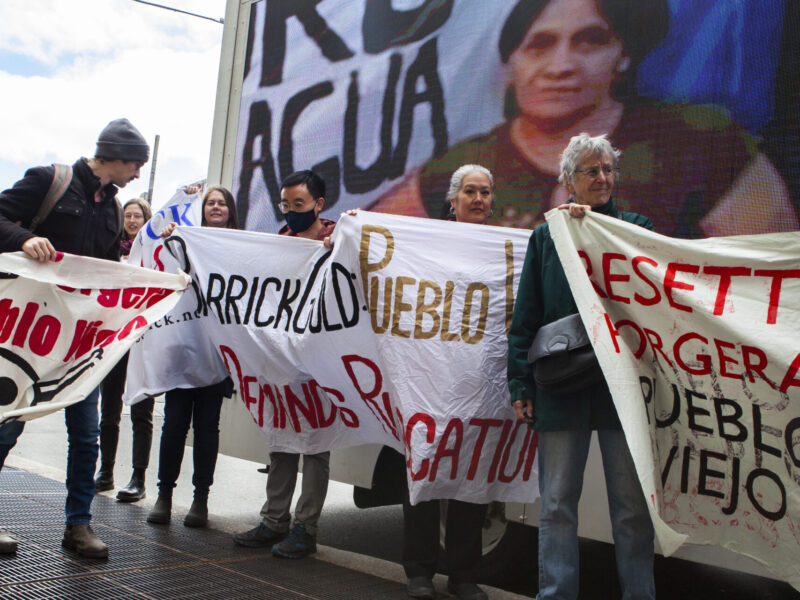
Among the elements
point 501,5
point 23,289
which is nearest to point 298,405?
point 23,289

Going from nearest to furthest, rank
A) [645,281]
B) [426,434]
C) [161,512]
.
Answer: [645,281]
[426,434]
[161,512]

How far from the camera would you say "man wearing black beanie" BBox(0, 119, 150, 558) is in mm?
3586

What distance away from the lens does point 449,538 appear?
11.5 feet

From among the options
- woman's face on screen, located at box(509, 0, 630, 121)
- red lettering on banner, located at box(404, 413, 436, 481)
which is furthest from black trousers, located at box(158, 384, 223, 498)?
woman's face on screen, located at box(509, 0, 630, 121)

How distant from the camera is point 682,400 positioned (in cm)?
286

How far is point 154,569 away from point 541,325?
2056 mm

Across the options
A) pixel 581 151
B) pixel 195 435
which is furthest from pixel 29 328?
pixel 581 151

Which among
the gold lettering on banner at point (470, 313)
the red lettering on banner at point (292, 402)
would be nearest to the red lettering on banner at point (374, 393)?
the red lettering on banner at point (292, 402)

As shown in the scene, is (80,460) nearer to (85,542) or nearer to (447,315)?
Answer: (85,542)

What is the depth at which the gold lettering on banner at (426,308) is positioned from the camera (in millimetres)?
3428

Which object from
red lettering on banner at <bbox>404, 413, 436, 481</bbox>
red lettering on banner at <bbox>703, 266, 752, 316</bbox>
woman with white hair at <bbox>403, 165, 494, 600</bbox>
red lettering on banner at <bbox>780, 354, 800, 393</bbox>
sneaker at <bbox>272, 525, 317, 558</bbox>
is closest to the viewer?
red lettering on banner at <bbox>780, 354, 800, 393</bbox>

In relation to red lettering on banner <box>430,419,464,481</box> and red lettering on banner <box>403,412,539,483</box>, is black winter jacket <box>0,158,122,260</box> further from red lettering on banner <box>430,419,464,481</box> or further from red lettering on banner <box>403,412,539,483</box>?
red lettering on banner <box>430,419,464,481</box>

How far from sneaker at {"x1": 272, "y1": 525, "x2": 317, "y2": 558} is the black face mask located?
1572mm

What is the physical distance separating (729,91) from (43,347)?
3.16 metres
